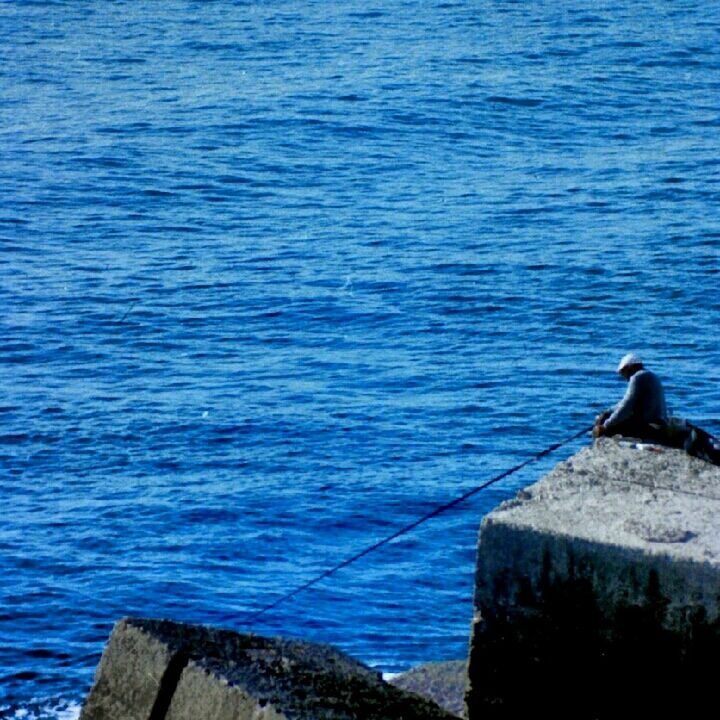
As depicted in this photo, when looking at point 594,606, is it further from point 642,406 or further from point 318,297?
point 318,297

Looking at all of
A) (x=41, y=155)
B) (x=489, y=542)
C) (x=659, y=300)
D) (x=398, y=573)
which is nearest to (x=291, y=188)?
(x=41, y=155)

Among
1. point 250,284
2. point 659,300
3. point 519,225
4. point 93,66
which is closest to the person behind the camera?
point 659,300

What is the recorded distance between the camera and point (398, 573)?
18.4 metres

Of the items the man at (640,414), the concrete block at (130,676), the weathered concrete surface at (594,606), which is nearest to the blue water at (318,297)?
the man at (640,414)

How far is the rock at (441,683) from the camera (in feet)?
26.2

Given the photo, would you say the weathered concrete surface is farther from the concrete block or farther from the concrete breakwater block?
the concrete block

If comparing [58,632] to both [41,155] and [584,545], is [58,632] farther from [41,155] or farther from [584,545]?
[41,155]

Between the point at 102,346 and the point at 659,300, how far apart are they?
9.28m

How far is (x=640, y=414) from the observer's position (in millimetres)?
9562

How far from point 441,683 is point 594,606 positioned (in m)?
1.46

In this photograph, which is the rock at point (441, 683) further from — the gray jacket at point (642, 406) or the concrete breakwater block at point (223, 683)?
the gray jacket at point (642, 406)

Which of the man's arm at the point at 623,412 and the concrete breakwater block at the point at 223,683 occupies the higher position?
the concrete breakwater block at the point at 223,683

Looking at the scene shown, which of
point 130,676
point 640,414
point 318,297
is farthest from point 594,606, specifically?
point 318,297

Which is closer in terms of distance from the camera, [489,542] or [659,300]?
[489,542]
